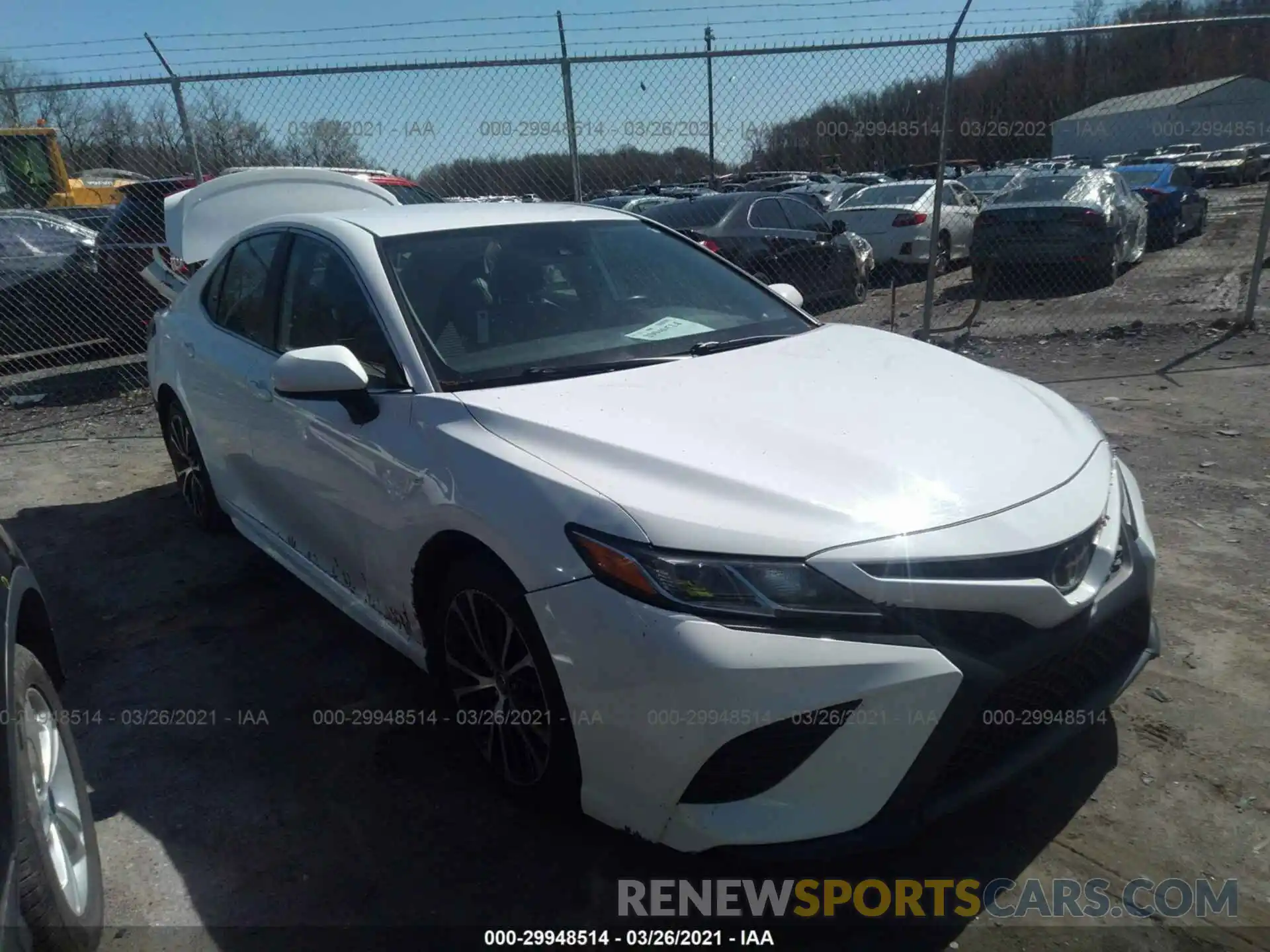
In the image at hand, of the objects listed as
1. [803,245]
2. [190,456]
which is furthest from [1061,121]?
[190,456]

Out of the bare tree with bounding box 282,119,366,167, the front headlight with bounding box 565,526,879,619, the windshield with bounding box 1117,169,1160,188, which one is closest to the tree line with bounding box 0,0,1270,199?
the bare tree with bounding box 282,119,366,167

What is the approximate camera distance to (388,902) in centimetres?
243

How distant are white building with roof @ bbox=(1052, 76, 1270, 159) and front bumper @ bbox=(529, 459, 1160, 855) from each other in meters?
35.3

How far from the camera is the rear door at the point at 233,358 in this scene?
381 centimetres

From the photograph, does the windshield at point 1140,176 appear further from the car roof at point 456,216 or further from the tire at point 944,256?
the car roof at point 456,216

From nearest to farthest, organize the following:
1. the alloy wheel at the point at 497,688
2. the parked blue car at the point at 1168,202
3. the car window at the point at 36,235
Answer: the alloy wheel at the point at 497,688
the car window at the point at 36,235
the parked blue car at the point at 1168,202

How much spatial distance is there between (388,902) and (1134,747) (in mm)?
2198

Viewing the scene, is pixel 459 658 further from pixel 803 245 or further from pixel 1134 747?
pixel 803 245

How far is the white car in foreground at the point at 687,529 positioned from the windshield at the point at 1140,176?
52.3ft

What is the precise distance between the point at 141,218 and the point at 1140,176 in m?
16.4

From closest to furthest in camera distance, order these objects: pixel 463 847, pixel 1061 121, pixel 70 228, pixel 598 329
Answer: pixel 463 847 → pixel 598 329 → pixel 70 228 → pixel 1061 121

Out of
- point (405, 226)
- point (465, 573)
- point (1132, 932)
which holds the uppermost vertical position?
point (405, 226)

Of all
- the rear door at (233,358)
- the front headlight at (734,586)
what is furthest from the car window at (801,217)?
the front headlight at (734,586)

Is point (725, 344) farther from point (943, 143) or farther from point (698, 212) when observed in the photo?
Answer: point (698, 212)
